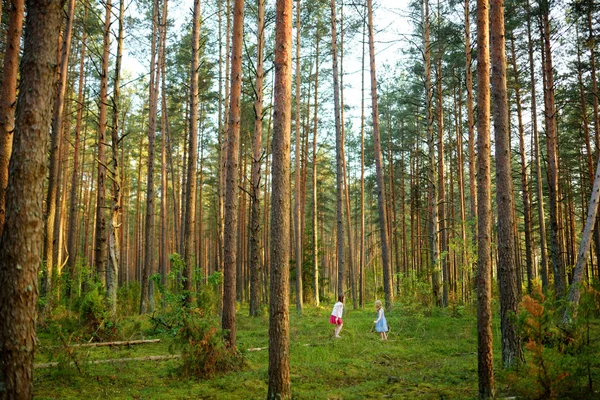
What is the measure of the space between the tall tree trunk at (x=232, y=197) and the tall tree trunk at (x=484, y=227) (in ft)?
16.2

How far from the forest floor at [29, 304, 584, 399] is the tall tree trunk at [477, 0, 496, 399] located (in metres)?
0.50

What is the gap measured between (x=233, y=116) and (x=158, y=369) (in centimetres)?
570

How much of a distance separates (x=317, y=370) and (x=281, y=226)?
4.14 metres

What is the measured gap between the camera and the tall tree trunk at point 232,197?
9.32 meters

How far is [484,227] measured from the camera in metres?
7.18

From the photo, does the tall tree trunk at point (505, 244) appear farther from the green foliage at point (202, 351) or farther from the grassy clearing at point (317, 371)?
the green foliage at point (202, 351)

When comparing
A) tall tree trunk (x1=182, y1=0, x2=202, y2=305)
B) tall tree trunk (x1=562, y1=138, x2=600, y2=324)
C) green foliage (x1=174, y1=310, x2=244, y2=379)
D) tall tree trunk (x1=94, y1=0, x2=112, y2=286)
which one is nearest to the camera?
green foliage (x1=174, y1=310, x2=244, y2=379)

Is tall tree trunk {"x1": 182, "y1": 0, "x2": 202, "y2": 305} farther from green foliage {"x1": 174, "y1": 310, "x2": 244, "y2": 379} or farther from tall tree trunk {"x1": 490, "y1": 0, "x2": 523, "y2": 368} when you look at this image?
tall tree trunk {"x1": 490, "y1": 0, "x2": 523, "y2": 368}

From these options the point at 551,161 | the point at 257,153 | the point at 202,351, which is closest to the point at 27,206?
the point at 202,351

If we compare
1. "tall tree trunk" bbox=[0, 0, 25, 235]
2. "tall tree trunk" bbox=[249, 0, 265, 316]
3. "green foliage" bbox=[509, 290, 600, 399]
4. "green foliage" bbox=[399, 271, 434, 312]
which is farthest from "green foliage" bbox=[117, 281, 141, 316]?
"green foliage" bbox=[509, 290, 600, 399]

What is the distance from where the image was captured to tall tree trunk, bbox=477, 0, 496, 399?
666 cm

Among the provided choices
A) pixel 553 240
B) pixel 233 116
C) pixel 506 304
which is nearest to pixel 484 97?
pixel 506 304

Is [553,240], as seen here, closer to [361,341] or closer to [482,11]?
[361,341]

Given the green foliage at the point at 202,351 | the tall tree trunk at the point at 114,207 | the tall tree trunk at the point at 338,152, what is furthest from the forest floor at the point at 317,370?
the tall tree trunk at the point at 338,152
